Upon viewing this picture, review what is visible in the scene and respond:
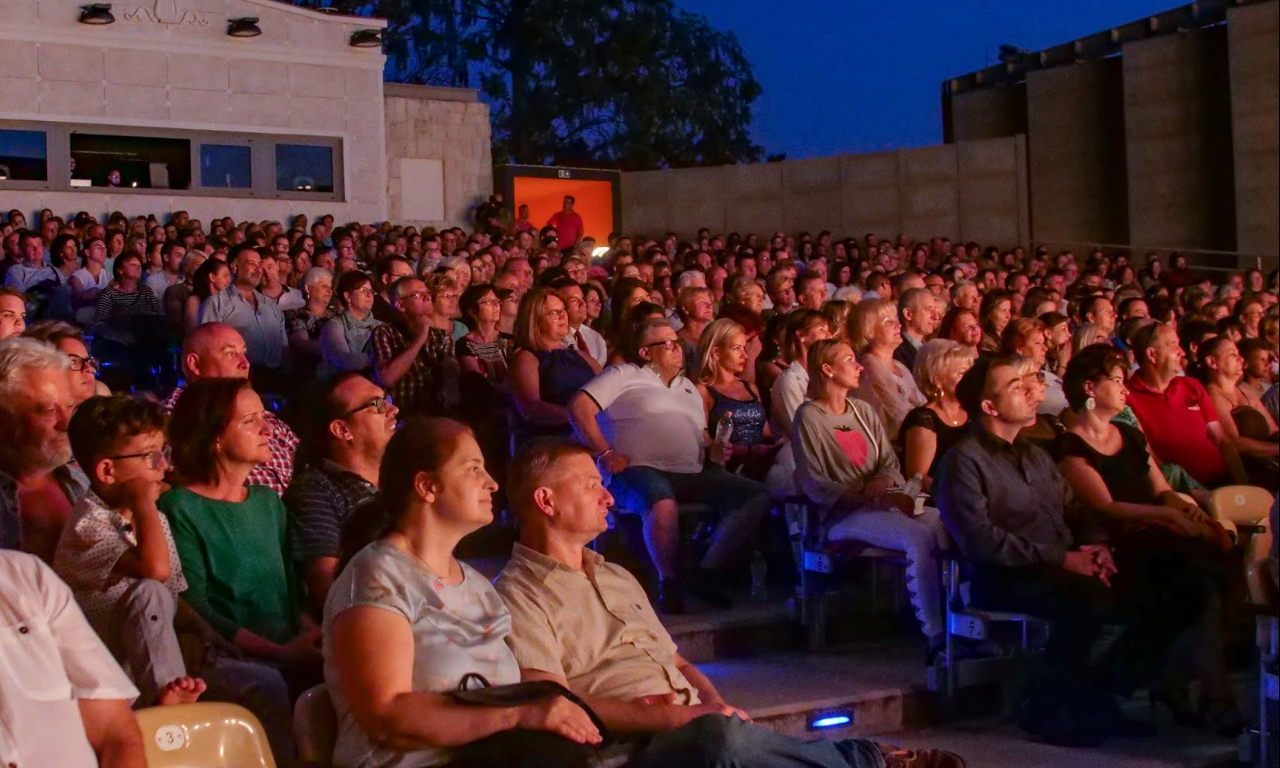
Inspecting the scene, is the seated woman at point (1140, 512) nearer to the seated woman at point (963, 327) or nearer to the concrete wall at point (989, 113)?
the seated woman at point (963, 327)

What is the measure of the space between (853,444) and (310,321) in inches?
132

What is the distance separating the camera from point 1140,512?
5062 mm

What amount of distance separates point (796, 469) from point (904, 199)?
578 inches

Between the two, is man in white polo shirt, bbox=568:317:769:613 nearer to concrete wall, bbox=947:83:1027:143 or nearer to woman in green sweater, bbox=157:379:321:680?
woman in green sweater, bbox=157:379:321:680

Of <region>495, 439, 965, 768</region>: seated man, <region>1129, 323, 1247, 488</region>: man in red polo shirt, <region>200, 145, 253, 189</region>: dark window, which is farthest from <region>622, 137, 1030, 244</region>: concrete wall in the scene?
<region>495, 439, 965, 768</region>: seated man

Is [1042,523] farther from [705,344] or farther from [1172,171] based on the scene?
[1172,171]

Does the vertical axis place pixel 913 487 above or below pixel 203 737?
above

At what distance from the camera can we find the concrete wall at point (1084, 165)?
19703 mm

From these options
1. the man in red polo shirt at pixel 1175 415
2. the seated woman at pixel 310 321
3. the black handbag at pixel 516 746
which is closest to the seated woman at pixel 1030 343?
the man in red polo shirt at pixel 1175 415

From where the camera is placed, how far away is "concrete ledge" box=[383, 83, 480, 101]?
1938 centimetres

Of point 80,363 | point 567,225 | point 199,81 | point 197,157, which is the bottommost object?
point 80,363

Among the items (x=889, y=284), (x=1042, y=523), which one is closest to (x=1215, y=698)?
(x=1042, y=523)

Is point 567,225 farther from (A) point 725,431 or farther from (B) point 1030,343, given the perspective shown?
(A) point 725,431

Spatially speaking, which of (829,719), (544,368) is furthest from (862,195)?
(829,719)
